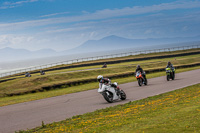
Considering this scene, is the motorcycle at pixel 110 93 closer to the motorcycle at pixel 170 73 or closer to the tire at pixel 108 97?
the tire at pixel 108 97

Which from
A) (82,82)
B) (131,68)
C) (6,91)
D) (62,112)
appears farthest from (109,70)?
(62,112)

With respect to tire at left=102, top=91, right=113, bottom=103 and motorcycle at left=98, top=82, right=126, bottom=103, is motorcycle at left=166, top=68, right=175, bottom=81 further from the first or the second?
tire at left=102, top=91, right=113, bottom=103

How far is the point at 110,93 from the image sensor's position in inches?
671

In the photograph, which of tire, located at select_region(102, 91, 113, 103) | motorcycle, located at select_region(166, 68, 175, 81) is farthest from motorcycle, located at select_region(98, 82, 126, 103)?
motorcycle, located at select_region(166, 68, 175, 81)

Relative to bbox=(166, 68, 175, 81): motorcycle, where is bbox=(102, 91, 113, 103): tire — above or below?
below

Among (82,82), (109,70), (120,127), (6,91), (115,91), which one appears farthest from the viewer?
(109,70)

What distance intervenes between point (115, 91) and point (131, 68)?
31969 millimetres

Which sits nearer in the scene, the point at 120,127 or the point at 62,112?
the point at 120,127

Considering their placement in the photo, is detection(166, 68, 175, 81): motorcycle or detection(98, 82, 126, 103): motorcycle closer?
detection(98, 82, 126, 103): motorcycle

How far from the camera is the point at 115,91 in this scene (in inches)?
677

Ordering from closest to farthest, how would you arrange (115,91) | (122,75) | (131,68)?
(115,91), (122,75), (131,68)

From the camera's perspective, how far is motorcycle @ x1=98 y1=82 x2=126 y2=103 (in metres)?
16.6

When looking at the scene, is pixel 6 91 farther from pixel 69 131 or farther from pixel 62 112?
pixel 69 131

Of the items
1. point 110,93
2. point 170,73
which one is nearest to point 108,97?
point 110,93
